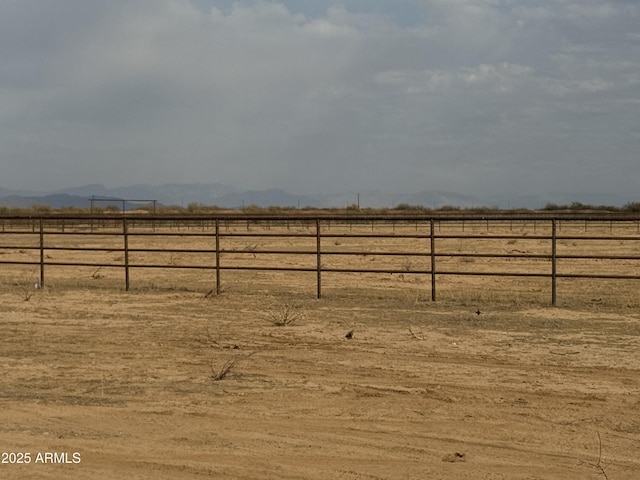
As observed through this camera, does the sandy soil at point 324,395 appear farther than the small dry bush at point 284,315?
No

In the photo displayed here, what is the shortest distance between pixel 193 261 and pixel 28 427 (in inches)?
850

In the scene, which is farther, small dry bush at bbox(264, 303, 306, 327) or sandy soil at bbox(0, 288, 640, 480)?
small dry bush at bbox(264, 303, 306, 327)

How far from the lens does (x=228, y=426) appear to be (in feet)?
21.5

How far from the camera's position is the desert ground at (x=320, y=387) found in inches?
226

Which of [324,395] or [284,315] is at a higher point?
[284,315]

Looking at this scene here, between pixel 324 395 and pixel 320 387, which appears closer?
pixel 324 395

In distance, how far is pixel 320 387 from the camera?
26.2ft

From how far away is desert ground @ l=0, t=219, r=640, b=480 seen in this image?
575 centimetres

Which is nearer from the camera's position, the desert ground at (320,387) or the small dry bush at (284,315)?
the desert ground at (320,387)

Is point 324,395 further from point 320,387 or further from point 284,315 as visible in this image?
point 284,315

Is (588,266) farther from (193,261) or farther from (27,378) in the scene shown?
(27,378)

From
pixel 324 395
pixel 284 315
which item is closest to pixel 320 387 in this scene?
pixel 324 395

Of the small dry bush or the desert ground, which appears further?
the small dry bush

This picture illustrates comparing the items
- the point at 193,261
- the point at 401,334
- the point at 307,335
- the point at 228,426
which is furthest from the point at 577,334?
the point at 193,261
